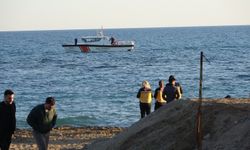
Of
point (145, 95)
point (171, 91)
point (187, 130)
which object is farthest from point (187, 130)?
point (145, 95)

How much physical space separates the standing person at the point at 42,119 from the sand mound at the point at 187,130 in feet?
3.94

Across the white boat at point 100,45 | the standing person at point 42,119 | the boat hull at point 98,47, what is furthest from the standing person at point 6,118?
the white boat at point 100,45

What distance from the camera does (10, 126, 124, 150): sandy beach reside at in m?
13.8

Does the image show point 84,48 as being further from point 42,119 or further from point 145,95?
point 42,119

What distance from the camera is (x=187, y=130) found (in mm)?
9672

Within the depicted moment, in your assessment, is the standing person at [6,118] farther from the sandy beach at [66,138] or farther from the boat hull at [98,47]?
the boat hull at [98,47]

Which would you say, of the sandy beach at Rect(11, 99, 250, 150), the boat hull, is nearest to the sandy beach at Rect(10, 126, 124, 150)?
the sandy beach at Rect(11, 99, 250, 150)

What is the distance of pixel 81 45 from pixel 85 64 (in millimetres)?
12691

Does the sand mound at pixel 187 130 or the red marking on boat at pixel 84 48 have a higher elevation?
the sand mound at pixel 187 130

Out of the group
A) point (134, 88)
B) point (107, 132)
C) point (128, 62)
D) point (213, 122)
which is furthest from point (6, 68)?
point (213, 122)

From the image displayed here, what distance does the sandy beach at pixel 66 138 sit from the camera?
13.8m

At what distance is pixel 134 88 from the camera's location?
127 feet

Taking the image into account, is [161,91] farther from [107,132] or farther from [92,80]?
[92,80]

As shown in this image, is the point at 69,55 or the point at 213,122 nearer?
the point at 213,122
